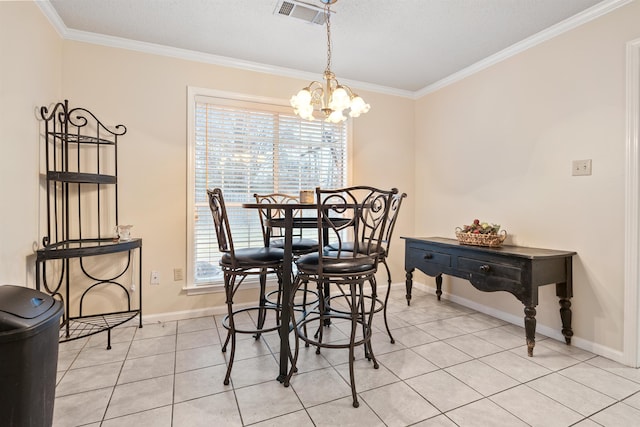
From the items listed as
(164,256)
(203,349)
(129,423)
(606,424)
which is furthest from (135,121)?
(606,424)

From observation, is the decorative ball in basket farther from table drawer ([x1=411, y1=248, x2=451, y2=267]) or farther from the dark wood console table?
table drawer ([x1=411, y1=248, x2=451, y2=267])

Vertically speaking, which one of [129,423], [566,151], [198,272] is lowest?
[129,423]

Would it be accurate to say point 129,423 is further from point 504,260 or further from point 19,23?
point 504,260

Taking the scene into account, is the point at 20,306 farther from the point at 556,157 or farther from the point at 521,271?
the point at 556,157

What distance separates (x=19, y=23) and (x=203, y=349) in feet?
7.88

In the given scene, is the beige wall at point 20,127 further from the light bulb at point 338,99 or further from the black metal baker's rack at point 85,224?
the light bulb at point 338,99

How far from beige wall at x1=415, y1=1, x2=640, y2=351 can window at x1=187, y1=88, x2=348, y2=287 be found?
1650 mm

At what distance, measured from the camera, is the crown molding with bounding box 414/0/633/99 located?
2.17 m

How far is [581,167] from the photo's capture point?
7.59 ft

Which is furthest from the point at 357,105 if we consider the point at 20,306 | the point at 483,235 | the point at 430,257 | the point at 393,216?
the point at 20,306

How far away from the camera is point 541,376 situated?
1.93 meters

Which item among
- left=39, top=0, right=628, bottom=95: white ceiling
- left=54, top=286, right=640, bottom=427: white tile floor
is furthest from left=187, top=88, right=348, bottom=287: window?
left=54, top=286, right=640, bottom=427: white tile floor

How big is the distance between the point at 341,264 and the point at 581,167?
2003mm

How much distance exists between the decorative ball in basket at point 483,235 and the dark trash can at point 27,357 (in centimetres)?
281
